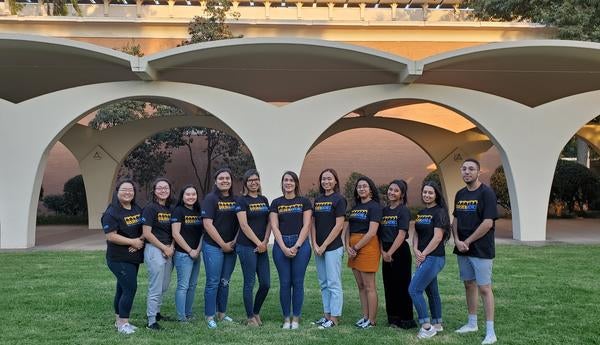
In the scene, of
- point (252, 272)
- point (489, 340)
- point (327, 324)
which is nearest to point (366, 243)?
point (327, 324)

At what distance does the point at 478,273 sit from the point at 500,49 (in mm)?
7361

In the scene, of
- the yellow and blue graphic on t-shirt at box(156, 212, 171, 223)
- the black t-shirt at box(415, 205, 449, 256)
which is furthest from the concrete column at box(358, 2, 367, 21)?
the yellow and blue graphic on t-shirt at box(156, 212, 171, 223)

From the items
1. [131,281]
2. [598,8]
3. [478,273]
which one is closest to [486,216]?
[478,273]

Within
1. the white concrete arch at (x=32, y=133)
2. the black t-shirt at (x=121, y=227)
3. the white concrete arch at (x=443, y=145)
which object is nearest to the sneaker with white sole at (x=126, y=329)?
the black t-shirt at (x=121, y=227)

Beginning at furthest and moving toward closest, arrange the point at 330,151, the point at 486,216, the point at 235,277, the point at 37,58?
1. the point at 330,151
2. the point at 37,58
3. the point at 235,277
4. the point at 486,216

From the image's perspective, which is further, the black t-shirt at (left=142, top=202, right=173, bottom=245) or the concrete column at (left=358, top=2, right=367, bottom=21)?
the concrete column at (left=358, top=2, right=367, bottom=21)

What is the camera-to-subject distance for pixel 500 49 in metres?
11.1

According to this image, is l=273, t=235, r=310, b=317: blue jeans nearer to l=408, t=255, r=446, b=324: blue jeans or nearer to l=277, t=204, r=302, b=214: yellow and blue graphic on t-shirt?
l=277, t=204, r=302, b=214: yellow and blue graphic on t-shirt

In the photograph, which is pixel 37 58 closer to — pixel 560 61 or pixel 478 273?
pixel 478 273

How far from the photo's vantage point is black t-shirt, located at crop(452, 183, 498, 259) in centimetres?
509

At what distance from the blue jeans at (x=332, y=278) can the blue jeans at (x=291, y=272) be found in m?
0.20

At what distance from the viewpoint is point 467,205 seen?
17.1 feet

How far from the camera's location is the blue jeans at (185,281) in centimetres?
570

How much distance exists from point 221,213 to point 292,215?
748 millimetres
